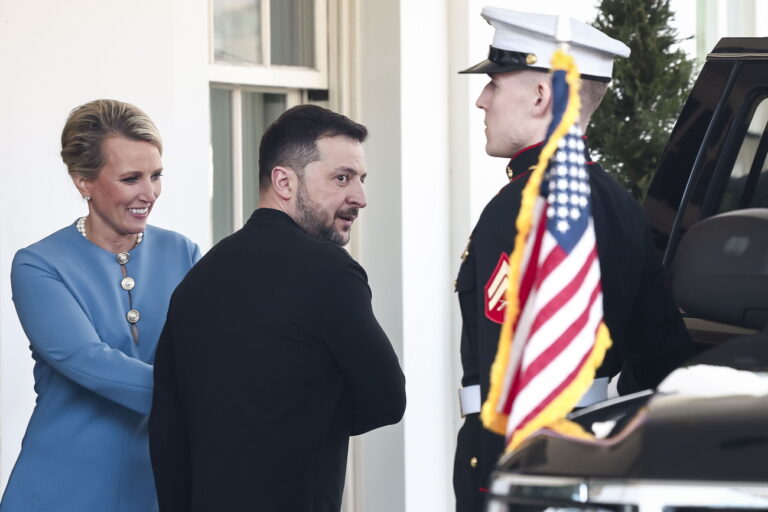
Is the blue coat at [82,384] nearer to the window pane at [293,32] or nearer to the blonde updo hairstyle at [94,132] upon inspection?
the blonde updo hairstyle at [94,132]

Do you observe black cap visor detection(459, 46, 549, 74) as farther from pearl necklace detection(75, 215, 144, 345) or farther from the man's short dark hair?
pearl necklace detection(75, 215, 144, 345)

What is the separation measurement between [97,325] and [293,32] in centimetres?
290

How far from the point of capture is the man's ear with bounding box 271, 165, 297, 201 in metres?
3.29

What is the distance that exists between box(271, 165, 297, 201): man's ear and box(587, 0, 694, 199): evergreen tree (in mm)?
3930

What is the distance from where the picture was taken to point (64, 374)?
3307 millimetres

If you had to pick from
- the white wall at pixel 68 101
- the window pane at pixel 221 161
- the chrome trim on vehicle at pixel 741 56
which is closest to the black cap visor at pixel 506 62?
the chrome trim on vehicle at pixel 741 56

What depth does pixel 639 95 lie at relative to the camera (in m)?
7.05

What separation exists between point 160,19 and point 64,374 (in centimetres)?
223

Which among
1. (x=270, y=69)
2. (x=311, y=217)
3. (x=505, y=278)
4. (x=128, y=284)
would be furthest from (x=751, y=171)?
(x=270, y=69)

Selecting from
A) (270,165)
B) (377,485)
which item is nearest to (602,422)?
(270,165)

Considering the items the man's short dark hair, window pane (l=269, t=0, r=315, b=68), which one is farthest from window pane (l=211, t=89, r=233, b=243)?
the man's short dark hair

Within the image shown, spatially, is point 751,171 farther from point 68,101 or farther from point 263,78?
point 263,78

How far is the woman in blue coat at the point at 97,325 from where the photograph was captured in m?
3.26

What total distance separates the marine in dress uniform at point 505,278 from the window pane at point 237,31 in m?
2.78
